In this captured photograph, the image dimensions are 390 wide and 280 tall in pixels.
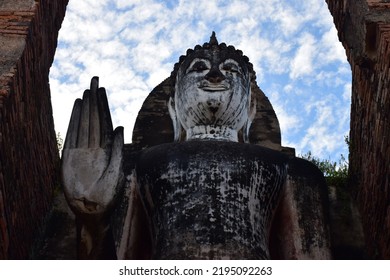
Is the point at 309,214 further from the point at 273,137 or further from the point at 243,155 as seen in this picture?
the point at 273,137

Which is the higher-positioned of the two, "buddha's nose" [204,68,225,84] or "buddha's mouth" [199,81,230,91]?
"buddha's nose" [204,68,225,84]

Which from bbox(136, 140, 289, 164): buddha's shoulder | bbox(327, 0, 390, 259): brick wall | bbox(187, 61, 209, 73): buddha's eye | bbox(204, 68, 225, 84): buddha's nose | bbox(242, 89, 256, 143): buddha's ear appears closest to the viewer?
bbox(136, 140, 289, 164): buddha's shoulder

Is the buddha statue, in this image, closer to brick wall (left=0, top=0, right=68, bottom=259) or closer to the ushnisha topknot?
the ushnisha topknot

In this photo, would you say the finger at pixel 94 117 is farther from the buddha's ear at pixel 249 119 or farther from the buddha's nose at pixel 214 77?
the buddha's ear at pixel 249 119

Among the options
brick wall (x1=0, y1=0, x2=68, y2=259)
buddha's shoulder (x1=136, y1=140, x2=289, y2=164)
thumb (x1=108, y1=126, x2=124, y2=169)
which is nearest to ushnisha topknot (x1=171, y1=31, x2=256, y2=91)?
buddha's shoulder (x1=136, y1=140, x2=289, y2=164)

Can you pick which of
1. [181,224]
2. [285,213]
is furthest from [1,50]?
[285,213]

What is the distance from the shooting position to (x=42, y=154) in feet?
19.1

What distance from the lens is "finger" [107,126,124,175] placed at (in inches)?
151

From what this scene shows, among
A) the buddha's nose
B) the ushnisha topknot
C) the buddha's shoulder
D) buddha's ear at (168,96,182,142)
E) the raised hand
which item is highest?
the ushnisha topknot

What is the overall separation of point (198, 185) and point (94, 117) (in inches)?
37.0

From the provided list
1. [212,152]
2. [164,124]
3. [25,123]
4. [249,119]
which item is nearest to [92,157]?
[212,152]

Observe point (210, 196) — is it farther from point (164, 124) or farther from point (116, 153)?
point (164, 124)

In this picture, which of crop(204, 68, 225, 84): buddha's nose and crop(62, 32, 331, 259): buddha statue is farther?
crop(204, 68, 225, 84): buddha's nose

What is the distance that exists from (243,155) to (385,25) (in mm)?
1312
